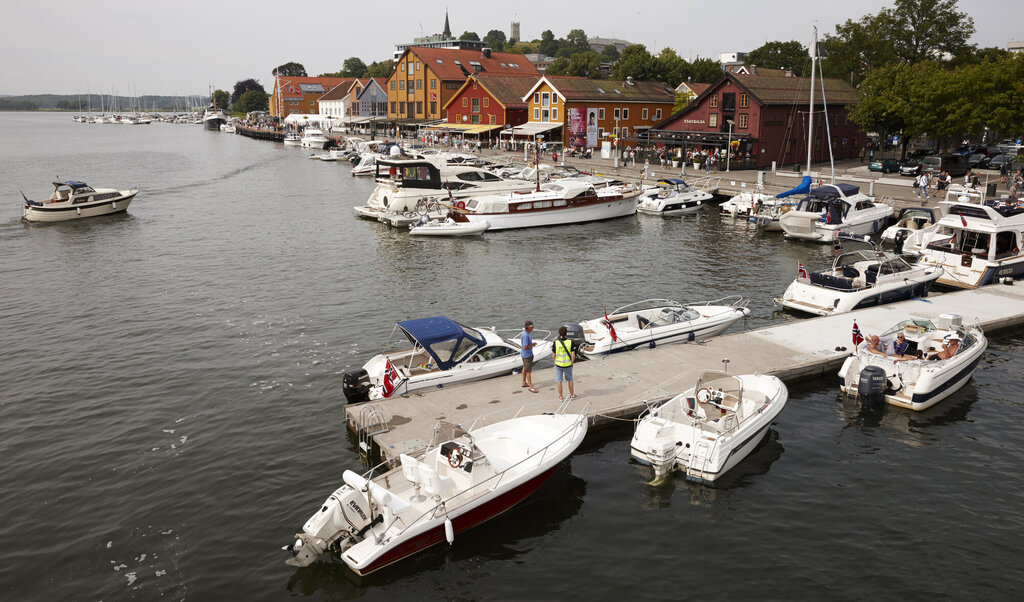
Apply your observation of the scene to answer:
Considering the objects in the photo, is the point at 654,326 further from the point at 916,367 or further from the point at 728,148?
the point at 728,148

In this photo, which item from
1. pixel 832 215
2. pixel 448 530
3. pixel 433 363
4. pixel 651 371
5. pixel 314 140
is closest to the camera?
pixel 448 530

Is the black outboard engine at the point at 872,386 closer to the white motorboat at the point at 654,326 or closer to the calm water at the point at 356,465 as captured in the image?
the calm water at the point at 356,465

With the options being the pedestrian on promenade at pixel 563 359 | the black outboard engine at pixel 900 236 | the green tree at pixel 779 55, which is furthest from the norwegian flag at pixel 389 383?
the green tree at pixel 779 55

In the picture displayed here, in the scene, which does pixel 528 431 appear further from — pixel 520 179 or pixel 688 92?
pixel 688 92

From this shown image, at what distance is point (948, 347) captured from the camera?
63.0ft

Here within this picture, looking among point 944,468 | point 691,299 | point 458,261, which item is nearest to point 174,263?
point 458,261

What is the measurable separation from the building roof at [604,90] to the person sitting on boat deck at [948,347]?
65688 millimetres

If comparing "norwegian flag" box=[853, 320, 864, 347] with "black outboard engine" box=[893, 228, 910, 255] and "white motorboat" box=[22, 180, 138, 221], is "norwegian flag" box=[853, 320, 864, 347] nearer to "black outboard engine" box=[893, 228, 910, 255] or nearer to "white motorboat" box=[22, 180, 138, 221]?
"black outboard engine" box=[893, 228, 910, 255]

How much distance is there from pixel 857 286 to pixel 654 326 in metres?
8.83

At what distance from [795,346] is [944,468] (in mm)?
6159

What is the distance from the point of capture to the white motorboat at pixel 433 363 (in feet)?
59.6

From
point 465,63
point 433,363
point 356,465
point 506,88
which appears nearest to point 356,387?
point 433,363

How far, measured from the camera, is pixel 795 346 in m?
21.4

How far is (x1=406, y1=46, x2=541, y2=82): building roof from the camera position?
108250mm
